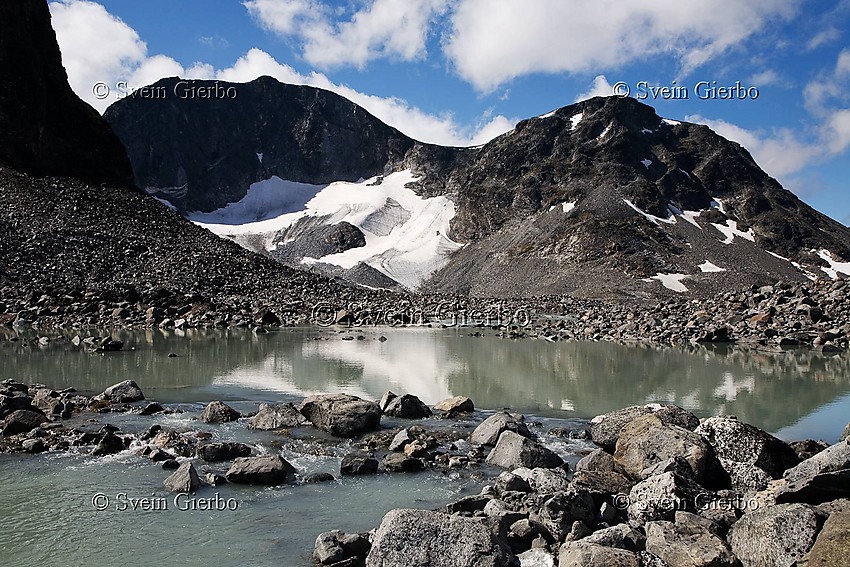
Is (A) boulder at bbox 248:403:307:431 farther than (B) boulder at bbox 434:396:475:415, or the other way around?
(B) boulder at bbox 434:396:475:415

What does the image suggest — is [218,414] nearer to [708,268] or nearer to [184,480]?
[184,480]

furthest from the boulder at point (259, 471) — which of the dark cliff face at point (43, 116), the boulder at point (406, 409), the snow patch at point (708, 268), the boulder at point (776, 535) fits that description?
the snow patch at point (708, 268)

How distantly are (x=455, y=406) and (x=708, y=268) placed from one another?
86.2 m

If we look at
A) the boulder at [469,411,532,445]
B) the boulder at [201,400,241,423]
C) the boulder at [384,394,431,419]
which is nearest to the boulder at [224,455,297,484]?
the boulder at [469,411,532,445]

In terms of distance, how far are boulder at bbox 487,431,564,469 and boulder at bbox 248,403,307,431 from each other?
467 centimetres

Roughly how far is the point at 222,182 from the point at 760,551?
183m

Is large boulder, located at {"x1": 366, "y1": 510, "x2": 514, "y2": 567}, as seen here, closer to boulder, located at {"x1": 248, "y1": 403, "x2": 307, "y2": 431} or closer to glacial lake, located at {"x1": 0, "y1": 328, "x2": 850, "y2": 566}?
glacial lake, located at {"x1": 0, "y1": 328, "x2": 850, "y2": 566}

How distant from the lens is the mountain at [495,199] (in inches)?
3907

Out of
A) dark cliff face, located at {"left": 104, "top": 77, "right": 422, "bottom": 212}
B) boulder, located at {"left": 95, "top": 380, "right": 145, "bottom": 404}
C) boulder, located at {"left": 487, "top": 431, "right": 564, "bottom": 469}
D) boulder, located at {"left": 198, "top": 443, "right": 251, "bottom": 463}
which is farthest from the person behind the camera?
dark cliff face, located at {"left": 104, "top": 77, "right": 422, "bottom": 212}

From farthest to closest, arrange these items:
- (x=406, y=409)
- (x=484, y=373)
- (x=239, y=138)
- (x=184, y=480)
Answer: (x=239, y=138), (x=484, y=373), (x=406, y=409), (x=184, y=480)

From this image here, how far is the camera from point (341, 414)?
1405cm

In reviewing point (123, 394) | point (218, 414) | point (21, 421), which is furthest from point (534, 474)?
point (123, 394)

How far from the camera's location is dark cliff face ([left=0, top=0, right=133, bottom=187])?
197 feet

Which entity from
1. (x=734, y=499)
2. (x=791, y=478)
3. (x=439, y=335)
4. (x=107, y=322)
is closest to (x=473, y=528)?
(x=734, y=499)
